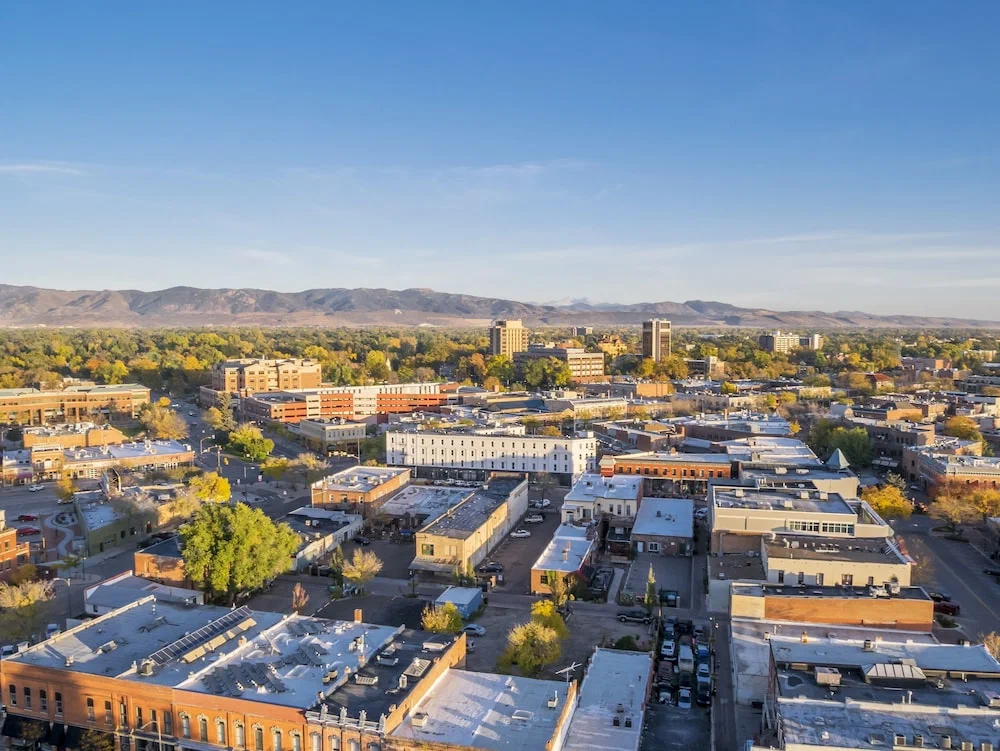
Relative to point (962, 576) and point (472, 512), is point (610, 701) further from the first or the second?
point (962, 576)

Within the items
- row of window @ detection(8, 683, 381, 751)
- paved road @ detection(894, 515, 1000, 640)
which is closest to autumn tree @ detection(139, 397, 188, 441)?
row of window @ detection(8, 683, 381, 751)

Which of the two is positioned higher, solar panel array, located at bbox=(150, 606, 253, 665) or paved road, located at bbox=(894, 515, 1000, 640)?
solar panel array, located at bbox=(150, 606, 253, 665)

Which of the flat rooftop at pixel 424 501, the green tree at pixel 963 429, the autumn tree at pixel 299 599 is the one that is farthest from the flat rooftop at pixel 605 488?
the green tree at pixel 963 429

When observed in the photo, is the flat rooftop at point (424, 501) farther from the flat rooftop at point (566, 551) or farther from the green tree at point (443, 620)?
the green tree at point (443, 620)

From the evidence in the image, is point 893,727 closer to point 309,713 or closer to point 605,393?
point 309,713

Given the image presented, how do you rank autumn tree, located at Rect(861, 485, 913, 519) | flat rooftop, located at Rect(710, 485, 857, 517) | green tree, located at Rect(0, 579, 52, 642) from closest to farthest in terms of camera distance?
green tree, located at Rect(0, 579, 52, 642) → flat rooftop, located at Rect(710, 485, 857, 517) → autumn tree, located at Rect(861, 485, 913, 519)

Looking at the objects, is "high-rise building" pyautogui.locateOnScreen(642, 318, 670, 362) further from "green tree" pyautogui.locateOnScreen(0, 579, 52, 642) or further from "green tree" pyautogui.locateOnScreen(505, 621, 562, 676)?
"green tree" pyautogui.locateOnScreen(0, 579, 52, 642)
